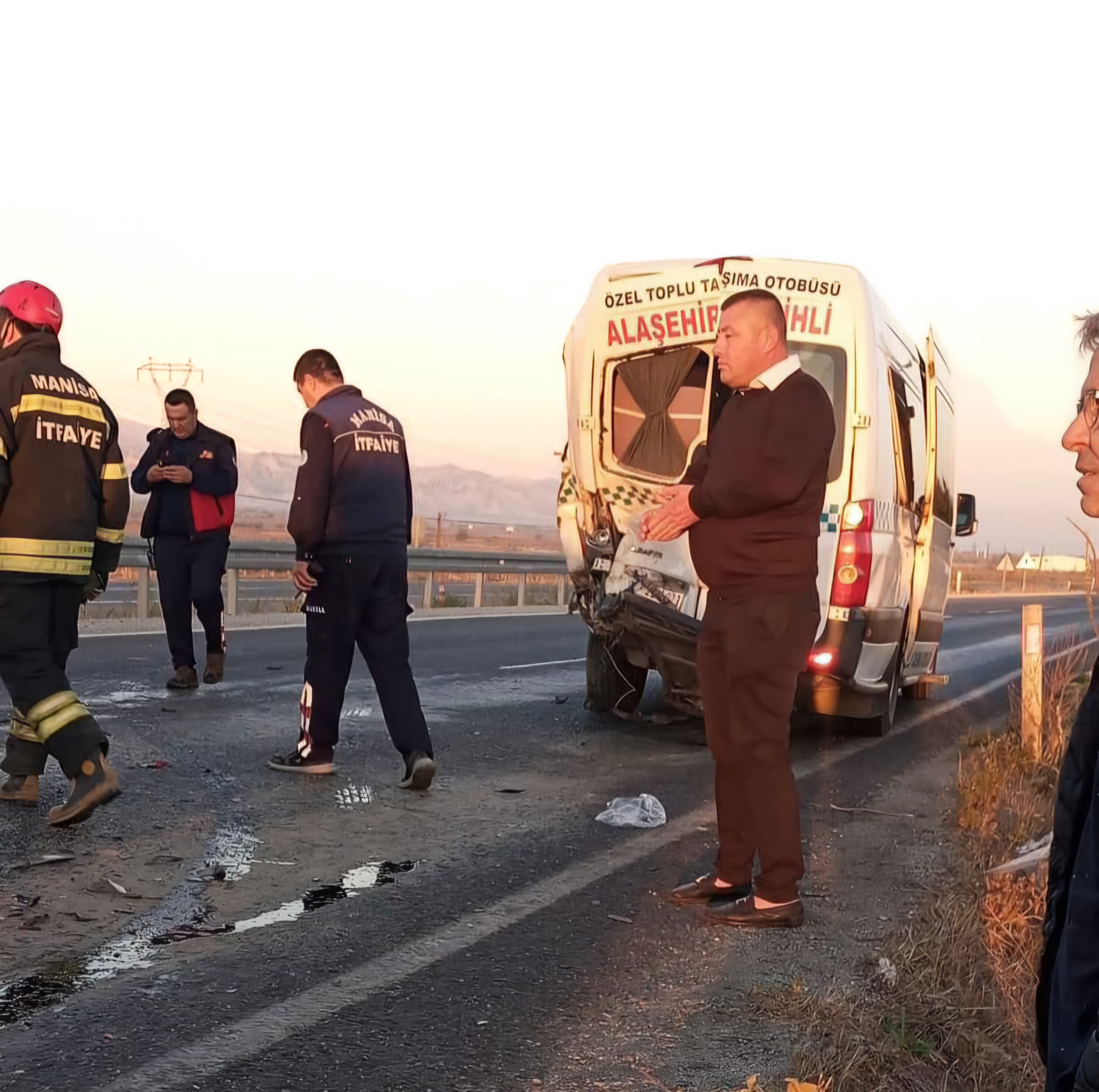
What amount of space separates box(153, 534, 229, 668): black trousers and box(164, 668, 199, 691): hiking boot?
4 cm

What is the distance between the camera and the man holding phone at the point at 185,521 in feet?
31.9

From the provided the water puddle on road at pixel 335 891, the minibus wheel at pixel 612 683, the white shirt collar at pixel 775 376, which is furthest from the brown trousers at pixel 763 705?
the minibus wheel at pixel 612 683

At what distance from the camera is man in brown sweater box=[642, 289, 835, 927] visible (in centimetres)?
448

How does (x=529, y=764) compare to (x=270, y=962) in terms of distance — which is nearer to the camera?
(x=270, y=962)

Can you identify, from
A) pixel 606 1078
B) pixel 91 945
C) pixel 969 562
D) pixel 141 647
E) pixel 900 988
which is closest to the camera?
pixel 606 1078

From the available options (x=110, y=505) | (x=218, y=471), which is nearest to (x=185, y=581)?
(x=218, y=471)

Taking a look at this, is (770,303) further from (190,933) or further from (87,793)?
(87,793)

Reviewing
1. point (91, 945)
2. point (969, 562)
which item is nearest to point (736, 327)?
point (91, 945)

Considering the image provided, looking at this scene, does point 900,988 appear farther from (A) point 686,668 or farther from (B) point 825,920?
(A) point 686,668

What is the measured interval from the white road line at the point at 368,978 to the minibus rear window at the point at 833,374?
257 centimetres

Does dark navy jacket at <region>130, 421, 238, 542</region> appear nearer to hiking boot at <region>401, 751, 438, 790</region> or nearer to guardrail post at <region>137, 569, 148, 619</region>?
hiking boot at <region>401, 751, 438, 790</region>

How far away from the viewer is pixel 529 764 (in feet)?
25.3

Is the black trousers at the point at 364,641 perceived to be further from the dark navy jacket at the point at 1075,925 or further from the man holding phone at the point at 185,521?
the dark navy jacket at the point at 1075,925

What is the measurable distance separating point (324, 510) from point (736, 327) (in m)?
2.73
